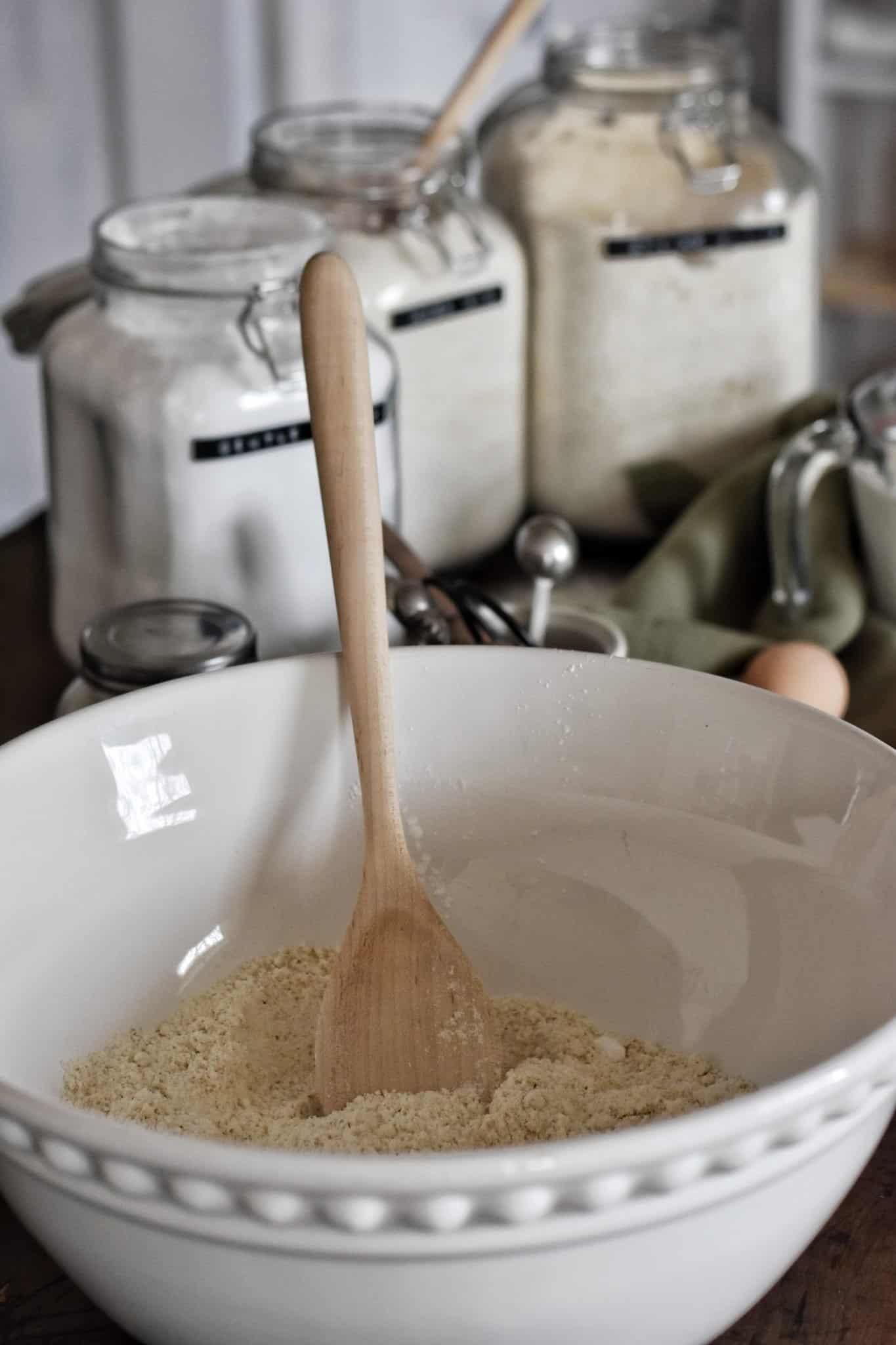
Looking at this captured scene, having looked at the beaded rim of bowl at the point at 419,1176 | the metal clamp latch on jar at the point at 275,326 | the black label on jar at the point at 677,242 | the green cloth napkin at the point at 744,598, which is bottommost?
the green cloth napkin at the point at 744,598

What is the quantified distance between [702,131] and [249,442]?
0.36m

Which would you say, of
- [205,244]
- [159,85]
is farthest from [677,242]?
[159,85]

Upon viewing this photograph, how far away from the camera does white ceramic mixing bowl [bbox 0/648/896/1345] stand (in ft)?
0.99

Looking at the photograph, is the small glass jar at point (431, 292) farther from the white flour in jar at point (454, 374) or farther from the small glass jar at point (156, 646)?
the small glass jar at point (156, 646)

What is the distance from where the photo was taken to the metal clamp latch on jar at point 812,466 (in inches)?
29.5

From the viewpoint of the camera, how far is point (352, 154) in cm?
79

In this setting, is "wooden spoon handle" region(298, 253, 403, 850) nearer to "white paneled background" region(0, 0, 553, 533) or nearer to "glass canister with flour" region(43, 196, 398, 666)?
"glass canister with flour" region(43, 196, 398, 666)

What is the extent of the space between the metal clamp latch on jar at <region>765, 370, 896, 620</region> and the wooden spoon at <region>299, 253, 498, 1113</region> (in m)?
0.32

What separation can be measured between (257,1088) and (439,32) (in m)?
1.90

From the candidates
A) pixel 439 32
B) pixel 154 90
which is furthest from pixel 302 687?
pixel 439 32

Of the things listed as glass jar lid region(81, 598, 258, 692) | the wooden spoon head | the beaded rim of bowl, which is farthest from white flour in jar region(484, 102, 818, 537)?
the beaded rim of bowl

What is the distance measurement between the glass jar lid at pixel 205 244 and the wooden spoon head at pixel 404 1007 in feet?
0.89

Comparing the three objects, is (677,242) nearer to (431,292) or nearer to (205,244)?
(431,292)

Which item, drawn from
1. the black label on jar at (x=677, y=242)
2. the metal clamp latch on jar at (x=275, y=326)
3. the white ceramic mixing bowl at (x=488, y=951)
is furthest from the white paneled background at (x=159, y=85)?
the white ceramic mixing bowl at (x=488, y=951)
